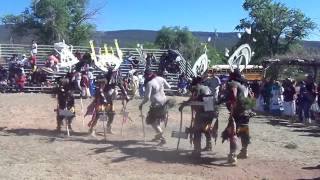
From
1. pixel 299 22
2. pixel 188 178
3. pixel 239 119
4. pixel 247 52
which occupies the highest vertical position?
pixel 299 22

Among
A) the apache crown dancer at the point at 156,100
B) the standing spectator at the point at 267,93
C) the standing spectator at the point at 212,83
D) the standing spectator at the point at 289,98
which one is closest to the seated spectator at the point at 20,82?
the standing spectator at the point at 267,93

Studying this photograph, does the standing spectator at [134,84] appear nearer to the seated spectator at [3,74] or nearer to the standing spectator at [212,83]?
the seated spectator at [3,74]

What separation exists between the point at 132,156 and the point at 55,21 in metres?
49.8

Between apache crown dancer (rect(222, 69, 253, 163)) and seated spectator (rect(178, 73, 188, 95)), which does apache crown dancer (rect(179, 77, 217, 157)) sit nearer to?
apache crown dancer (rect(222, 69, 253, 163))

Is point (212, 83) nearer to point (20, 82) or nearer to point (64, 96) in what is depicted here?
point (64, 96)

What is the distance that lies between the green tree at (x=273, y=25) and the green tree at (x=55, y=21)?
54.1 feet

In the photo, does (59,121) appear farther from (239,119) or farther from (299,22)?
(299,22)

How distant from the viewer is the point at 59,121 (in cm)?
1523

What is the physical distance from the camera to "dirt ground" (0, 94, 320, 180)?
417 inches

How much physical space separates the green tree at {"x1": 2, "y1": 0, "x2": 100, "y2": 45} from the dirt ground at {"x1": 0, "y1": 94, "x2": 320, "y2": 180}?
4271cm

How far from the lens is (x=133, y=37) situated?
7494 cm

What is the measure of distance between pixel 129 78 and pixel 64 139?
13619 millimetres

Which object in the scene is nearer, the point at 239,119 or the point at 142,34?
the point at 239,119

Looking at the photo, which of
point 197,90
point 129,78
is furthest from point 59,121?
point 129,78
